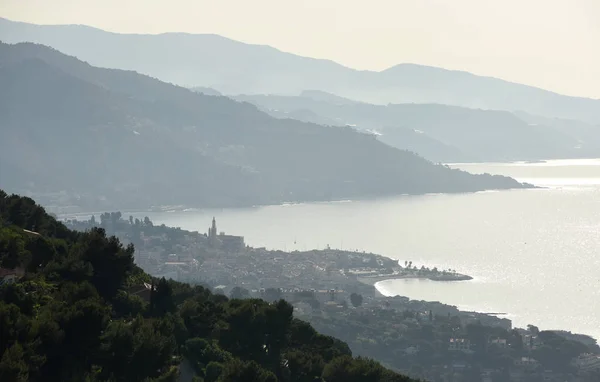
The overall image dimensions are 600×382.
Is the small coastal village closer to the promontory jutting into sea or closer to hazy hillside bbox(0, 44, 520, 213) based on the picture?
the promontory jutting into sea

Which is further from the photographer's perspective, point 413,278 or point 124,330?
point 413,278

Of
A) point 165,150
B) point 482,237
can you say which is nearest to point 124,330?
point 482,237

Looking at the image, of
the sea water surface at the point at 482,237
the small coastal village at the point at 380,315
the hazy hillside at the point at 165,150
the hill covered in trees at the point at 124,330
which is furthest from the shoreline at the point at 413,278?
the hazy hillside at the point at 165,150

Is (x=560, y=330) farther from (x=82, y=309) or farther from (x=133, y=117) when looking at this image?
(x=133, y=117)

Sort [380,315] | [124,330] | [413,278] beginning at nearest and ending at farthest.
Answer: [124,330] < [380,315] < [413,278]

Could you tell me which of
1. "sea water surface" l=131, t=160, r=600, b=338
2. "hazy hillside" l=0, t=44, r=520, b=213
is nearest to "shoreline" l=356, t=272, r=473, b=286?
"sea water surface" l=131, t=160, r=600, b=338

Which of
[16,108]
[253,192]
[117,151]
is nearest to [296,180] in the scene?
[253,192]

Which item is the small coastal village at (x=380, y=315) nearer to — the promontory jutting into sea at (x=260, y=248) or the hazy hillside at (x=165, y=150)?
the promontory jutting into sea at (x=260, y=248)

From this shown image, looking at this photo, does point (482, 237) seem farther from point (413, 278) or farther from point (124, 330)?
point (124, 330)
